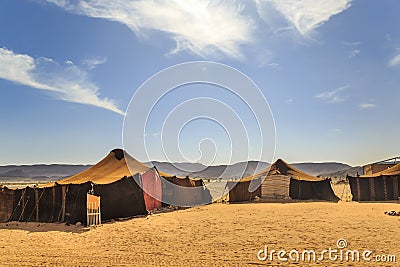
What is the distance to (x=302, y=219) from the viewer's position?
16.7m

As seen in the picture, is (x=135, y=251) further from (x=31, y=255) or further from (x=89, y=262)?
(x=31, y=255)

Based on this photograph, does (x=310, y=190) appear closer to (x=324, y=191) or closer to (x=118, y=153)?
(x=324, y=191)

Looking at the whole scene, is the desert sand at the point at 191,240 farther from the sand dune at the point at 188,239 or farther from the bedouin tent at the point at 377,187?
the bedouin tent at the point at 377,187

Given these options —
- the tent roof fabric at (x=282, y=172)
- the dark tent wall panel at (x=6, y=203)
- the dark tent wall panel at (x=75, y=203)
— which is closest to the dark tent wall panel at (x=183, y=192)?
the tent roof fabric at (x=282, y=172)

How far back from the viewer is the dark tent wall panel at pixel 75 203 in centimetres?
1708

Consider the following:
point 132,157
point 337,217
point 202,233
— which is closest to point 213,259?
point 202,233

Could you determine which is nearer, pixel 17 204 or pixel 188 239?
pixel 188 239

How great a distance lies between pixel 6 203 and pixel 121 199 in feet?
19.5

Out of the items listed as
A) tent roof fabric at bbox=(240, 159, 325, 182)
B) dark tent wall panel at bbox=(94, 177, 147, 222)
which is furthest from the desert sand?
tent roof fabric at bbox=(240, 159, 325, 182)

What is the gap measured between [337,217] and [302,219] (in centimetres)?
191

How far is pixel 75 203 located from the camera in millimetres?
17391

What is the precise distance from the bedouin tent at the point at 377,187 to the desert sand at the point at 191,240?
11225mm

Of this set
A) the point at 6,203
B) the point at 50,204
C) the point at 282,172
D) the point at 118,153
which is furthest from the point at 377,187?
the point at 6,203

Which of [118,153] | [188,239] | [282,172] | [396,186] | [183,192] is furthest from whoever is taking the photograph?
[282,172]
